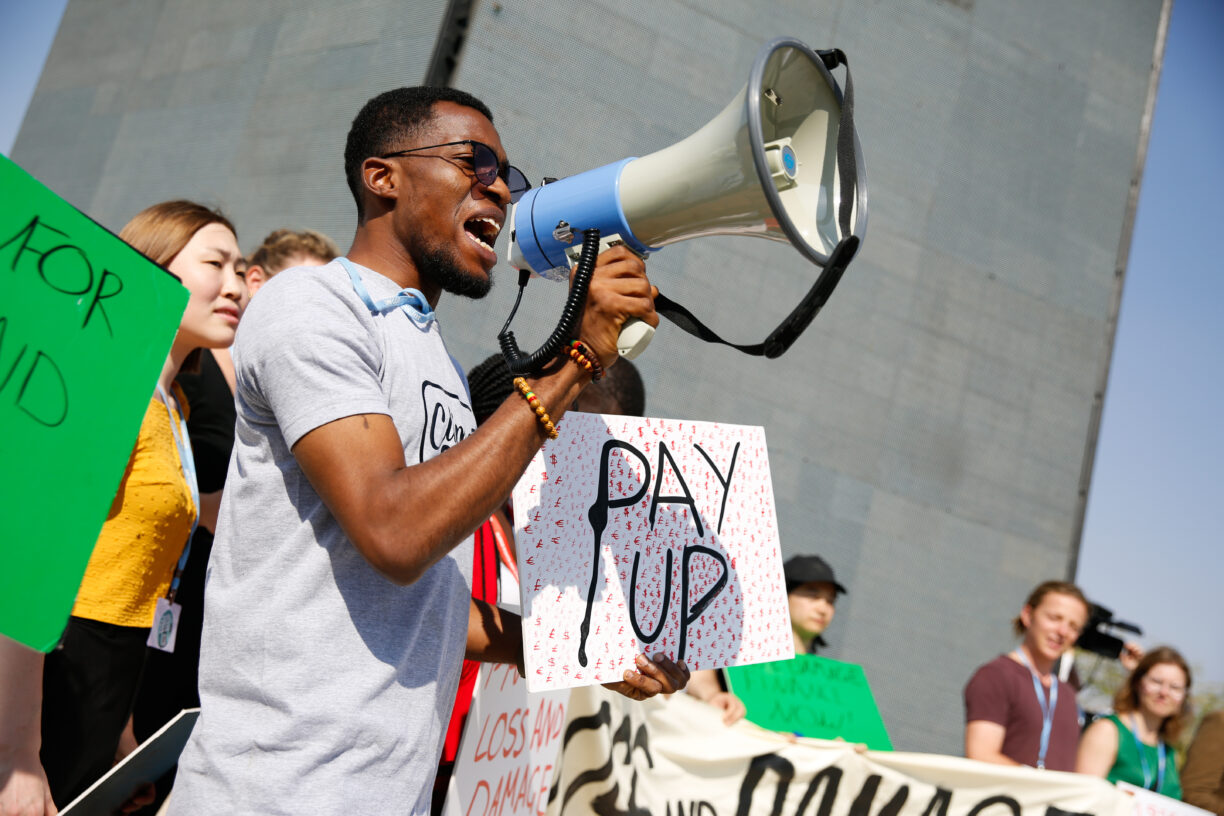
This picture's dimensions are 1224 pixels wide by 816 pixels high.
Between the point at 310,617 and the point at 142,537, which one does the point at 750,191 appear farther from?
the point at 142,537

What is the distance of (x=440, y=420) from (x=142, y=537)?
81 centimetres

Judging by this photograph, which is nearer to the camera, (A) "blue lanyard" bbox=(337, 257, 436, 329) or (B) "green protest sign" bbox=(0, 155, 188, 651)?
(B) "green protest sign" bbox=(0, 155, 188, 651)

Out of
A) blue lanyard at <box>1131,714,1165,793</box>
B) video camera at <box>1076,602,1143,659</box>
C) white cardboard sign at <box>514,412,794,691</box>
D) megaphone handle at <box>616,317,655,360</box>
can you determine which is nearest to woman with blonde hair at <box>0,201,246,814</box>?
white cardboard sign at <box>514,412,794,691</box>

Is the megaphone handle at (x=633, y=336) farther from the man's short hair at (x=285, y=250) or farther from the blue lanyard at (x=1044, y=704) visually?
the blue lanyard at (x=1044, y=704)

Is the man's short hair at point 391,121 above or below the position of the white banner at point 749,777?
above

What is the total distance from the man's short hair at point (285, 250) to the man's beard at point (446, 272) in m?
1.60

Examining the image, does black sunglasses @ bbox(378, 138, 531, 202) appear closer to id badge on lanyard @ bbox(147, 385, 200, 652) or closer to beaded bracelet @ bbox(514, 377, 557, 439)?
beaded bracelet @ bbox(514, 377, 557, 439)

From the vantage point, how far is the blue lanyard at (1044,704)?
3.54 m

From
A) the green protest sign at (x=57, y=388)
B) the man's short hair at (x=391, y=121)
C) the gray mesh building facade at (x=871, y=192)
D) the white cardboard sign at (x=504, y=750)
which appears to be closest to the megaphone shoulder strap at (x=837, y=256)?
the man's short hair at (x=391, y=121)

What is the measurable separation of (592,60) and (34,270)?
13.9ft

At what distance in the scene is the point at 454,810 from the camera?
68.4 inches

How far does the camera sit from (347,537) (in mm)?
1091

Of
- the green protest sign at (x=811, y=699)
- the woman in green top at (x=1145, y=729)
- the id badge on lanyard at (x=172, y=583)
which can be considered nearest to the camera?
the id badge on lanyard at (x=172, y=583)

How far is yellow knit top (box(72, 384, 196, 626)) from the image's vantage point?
168 centimetres
